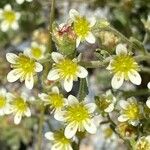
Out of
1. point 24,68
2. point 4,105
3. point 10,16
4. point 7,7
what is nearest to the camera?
point 24,68

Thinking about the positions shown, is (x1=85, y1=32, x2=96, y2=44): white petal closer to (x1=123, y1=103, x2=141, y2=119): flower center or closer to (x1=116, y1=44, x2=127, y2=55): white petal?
(x1=116, y1=44, x2=127, y2=55): white petal

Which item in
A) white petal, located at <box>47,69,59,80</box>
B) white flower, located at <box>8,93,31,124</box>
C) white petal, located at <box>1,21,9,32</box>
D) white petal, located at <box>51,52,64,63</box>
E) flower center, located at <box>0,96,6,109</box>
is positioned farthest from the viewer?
white petal, located at <box>1,21,9,32</box>

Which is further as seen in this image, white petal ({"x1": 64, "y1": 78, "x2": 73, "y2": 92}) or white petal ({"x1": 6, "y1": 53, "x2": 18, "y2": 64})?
white petal ({"x1": 6, "y1": 53, "x2": 18, "y2": 64})

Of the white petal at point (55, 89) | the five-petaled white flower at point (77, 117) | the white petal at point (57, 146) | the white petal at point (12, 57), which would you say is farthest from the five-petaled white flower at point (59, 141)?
the white petal at point (12, 57)

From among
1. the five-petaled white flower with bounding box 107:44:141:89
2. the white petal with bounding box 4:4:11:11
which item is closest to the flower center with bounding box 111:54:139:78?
the five-petaled white flower with bounding box 107:44:141:89

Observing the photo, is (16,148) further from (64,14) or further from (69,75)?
(69,75)

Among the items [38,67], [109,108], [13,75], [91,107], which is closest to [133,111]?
[109,108]

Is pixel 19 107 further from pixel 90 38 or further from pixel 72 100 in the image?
pixel 90 38
